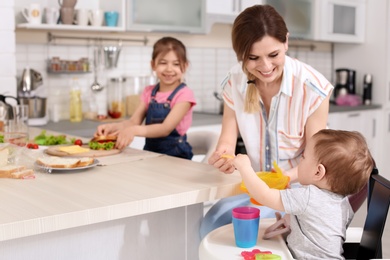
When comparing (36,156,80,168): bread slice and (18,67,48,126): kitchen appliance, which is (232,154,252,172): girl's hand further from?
(18,67,48,126): kitchen appliance

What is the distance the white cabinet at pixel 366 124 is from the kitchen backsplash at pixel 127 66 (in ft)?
2.60

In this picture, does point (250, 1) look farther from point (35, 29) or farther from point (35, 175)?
point (35, 175)

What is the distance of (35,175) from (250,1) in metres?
3.11

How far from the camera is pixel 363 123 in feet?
17.1

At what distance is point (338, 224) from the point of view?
1.59 metres

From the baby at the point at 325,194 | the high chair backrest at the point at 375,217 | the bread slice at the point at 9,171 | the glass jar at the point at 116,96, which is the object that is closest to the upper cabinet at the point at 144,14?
the glass jar at the point at 116,96

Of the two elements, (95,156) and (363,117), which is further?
(363,117)

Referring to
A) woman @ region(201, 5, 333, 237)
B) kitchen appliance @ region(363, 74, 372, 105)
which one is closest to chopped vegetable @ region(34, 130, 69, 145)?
woman @ region(201, 5, 333, 237)

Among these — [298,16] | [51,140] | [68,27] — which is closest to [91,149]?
[51,140]

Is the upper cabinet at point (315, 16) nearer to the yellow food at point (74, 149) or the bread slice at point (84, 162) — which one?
the yellow food at point (74, 149)

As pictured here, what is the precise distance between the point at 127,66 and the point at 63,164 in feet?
8.14

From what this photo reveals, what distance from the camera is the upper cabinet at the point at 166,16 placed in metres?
3.96

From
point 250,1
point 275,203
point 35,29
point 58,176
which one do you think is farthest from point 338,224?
point 250,1

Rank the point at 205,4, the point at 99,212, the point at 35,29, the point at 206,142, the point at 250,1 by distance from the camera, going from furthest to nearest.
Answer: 1. the point at 250,1
2. the point at 205,4
3. the point at 35,29
4. the point at 206,142
5. the point at 99,212
